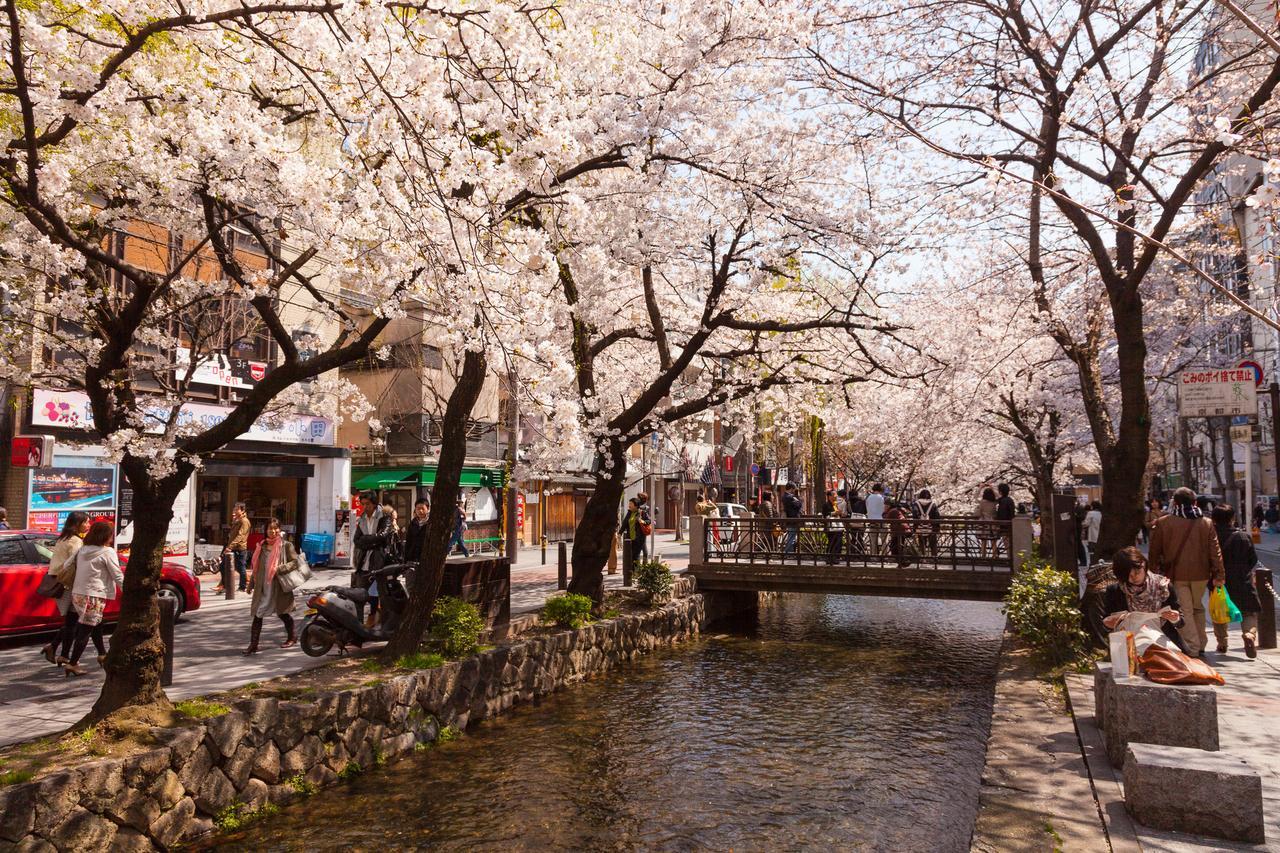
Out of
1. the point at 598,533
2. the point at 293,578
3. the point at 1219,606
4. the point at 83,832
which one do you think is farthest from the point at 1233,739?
the point at 293,578

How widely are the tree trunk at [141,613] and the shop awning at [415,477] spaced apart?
17.9 meters

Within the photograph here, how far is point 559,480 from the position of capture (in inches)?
1310

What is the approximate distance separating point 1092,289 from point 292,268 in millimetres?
18281

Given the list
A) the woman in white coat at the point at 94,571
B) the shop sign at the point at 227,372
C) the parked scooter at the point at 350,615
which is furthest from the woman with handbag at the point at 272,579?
the shop sign at the point at 227,372

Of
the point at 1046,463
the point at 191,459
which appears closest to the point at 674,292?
the point at 191,459

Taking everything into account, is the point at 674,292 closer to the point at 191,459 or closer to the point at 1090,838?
the point at 191,459

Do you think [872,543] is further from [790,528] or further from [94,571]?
[94,571]

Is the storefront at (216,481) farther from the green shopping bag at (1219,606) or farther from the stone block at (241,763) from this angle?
the green shopping bag at (1219,606)

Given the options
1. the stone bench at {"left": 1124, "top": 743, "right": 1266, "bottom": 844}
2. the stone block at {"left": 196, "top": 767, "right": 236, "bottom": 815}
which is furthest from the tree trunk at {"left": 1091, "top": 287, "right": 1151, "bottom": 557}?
the stone block at {"left": 196, "top": 767, "right": 236, "bottom": 815}

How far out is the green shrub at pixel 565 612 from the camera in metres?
12.3

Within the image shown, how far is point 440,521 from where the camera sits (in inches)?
381

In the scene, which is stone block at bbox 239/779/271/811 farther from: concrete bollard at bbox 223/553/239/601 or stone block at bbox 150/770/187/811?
concrete bollard at bbox 223/553/239/601

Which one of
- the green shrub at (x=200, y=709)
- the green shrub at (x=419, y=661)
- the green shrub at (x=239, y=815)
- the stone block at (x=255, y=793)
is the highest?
the green shrub at (x=200, y=709)

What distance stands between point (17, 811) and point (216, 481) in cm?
1941
